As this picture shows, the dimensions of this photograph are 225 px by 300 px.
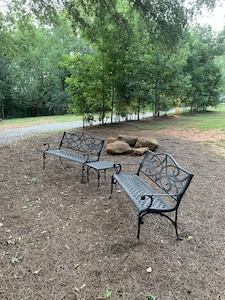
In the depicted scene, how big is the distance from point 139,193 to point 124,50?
8674 mm

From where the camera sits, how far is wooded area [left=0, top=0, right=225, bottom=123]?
23.7ft

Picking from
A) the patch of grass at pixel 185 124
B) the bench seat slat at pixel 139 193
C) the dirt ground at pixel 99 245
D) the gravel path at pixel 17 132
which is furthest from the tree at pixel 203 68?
Answer: the bench seat slat at pixel 139 193

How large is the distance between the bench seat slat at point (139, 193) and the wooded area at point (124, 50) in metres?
5.85

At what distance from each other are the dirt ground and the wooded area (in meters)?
5.49

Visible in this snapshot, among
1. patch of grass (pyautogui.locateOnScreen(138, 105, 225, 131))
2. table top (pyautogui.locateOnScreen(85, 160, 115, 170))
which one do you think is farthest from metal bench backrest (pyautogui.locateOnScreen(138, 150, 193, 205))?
patch of grass (pyautogui.locateOnScreen(138, 105, 225, 131))

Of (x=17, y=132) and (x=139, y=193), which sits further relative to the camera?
(x=17, y=132)

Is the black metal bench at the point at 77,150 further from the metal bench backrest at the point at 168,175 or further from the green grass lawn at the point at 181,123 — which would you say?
the green grass lawn at the point at 181,123

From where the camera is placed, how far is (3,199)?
3.34 meters

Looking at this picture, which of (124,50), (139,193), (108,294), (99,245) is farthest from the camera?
(124,50)

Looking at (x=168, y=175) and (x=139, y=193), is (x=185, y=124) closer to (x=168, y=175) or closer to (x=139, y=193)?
(x=168, y=175)

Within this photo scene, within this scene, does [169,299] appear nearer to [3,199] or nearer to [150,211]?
[150,211]

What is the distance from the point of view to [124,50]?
999 cm

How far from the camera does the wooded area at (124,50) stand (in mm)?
7234

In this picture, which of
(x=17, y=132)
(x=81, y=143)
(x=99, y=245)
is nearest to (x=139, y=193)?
(x=99, y=245)
